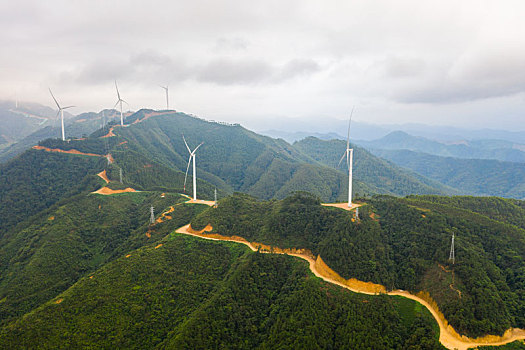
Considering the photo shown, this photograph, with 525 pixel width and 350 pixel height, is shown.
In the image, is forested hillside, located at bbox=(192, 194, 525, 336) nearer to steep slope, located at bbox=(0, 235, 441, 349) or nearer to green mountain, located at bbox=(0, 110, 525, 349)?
green mountain, located at bbox=(0, 110, 525, 349)

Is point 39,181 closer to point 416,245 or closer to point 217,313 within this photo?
point 217,313

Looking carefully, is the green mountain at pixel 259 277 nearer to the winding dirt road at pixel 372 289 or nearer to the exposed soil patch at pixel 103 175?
the winding dirt road at pixel 372 289

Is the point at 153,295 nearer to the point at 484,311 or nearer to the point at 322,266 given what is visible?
the point at 322,266

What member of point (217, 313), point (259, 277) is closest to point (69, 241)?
point (217, 313)

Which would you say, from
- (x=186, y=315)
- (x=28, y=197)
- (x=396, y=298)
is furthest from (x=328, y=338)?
(x=28, y=197)

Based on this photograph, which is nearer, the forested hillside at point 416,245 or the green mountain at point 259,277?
the green mountain at point 259,277

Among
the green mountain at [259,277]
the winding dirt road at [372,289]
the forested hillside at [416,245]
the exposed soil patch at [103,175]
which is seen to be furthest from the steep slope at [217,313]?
the exposed soil patch at [103,175]
